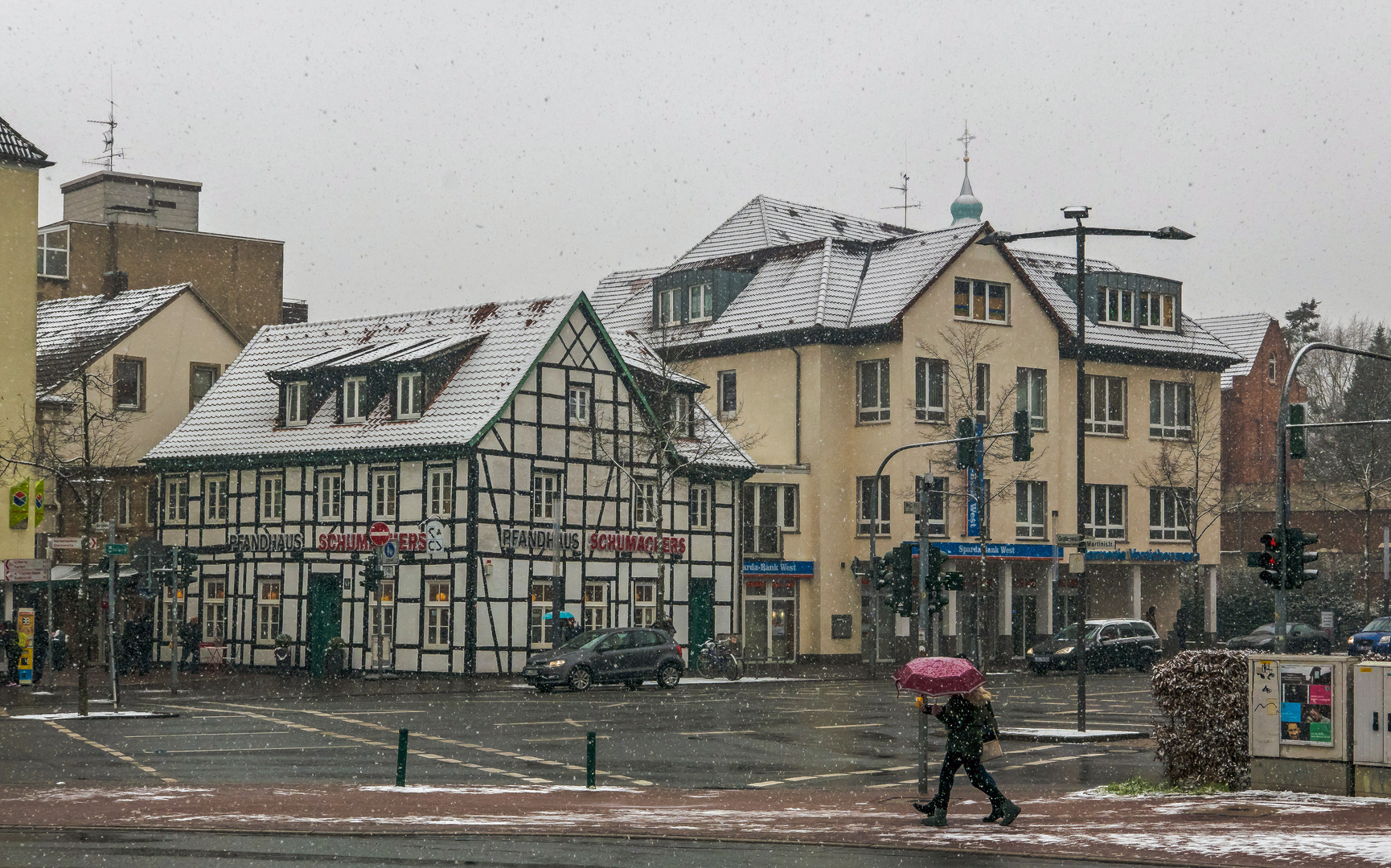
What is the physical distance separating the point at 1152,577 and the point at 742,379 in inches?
679

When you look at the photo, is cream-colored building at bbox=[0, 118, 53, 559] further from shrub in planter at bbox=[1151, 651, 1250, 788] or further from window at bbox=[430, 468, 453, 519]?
shrub in planter at bbox=[1151, 651, 1250, 788]

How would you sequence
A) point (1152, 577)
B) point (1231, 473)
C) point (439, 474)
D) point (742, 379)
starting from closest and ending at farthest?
point (439, 474)
point (742, 379)
point (1152, 577)
point (1231, 473)

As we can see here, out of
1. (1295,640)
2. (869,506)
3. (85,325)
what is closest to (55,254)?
(85,325)

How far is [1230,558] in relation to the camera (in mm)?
82500

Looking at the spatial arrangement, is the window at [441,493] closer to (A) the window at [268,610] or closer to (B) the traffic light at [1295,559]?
(A) the window at [268,610]

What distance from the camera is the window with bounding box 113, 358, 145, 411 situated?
181 ft

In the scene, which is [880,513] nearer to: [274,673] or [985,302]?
[985,302]

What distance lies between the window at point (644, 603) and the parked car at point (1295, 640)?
19233 millimetres

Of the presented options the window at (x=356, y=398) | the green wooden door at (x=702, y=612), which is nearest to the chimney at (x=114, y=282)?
the window at (x=356, y=398)

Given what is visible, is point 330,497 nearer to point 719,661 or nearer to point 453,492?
point 453,492

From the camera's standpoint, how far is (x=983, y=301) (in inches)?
2319

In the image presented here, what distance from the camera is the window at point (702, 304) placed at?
6209cm

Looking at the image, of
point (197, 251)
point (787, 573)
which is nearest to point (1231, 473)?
point (787, 573)

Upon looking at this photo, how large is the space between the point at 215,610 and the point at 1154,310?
3400 centimetres
